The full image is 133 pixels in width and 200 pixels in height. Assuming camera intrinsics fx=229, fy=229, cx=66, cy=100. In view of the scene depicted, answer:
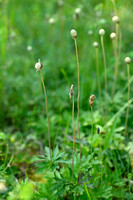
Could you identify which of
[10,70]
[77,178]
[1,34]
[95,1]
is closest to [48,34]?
[95,1]

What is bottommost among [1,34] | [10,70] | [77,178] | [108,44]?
[77,178]

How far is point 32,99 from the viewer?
252 centimetres

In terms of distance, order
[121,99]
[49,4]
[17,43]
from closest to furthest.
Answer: [121,99] < [17,43] < [49,4]

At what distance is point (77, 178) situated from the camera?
1.35 m

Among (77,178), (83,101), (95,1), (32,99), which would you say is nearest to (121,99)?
(83,101)

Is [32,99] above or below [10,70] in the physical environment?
below

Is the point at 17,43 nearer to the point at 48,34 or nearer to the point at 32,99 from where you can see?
the point at 48,34

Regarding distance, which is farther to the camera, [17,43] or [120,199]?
[17,43]

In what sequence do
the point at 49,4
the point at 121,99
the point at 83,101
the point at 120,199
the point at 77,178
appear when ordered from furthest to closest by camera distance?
the point at 49,4
the point at 83,101
the point at 121,99
the point at 120,199
the point at 77,178

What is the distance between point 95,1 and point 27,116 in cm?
219

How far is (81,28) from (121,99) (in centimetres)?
196

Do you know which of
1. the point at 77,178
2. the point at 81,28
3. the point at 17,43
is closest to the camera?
the point at 77,178

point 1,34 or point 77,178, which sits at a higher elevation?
point 1,34

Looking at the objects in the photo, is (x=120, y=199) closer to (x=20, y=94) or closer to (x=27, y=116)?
(x=27, y=116)
